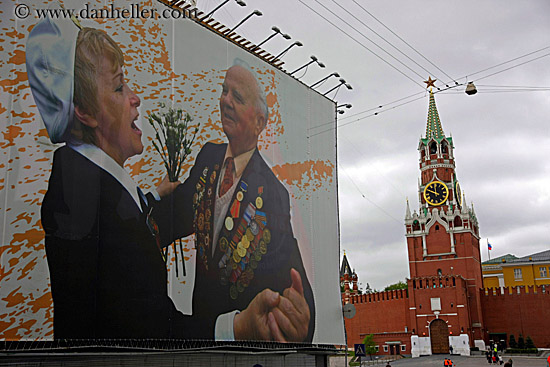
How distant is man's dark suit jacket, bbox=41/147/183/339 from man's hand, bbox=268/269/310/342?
14.7 feet

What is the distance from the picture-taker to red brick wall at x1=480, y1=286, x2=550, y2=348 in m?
47.6

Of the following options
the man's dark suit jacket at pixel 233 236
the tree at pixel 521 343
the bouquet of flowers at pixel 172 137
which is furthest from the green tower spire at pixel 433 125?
the bouquet of flowers at pixel 172 137

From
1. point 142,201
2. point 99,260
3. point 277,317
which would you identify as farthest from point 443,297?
point 99,260

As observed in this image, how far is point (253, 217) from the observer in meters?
17.4

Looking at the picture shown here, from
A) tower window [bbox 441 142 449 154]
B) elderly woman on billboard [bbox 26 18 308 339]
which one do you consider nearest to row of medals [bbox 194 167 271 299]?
elderly woman on billboard [bbox 26 18 308 339]

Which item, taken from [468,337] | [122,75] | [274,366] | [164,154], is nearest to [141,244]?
[164,154]

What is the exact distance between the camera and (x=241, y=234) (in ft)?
54.8

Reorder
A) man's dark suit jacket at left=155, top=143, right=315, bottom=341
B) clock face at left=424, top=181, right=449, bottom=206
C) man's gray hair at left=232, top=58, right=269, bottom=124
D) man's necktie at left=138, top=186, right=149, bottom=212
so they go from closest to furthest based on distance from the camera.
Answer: man's necktie at left=138, top=186, right=149, bottom=212, man's dark suit jacket at left=155, top=143, right=315, bottom=341, man's gray hair at left=232, top=58, right=269, bottom=124, clock face at left=424, top=181, right=449, bottom=206

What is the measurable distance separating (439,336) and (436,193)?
15529mm

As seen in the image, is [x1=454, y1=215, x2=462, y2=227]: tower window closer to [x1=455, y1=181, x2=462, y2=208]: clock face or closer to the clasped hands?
[x1=455, y1=181, x2=462, y2=208]: clock face

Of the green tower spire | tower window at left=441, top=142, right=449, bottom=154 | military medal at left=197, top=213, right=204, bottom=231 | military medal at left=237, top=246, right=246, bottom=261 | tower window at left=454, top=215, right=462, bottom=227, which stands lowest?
military medal at left=237, top=246, right=246, bottom=261

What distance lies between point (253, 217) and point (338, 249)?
5.35m

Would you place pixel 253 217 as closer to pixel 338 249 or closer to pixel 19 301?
pixel 338 249

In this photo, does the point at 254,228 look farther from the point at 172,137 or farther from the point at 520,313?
the point at 520,313
